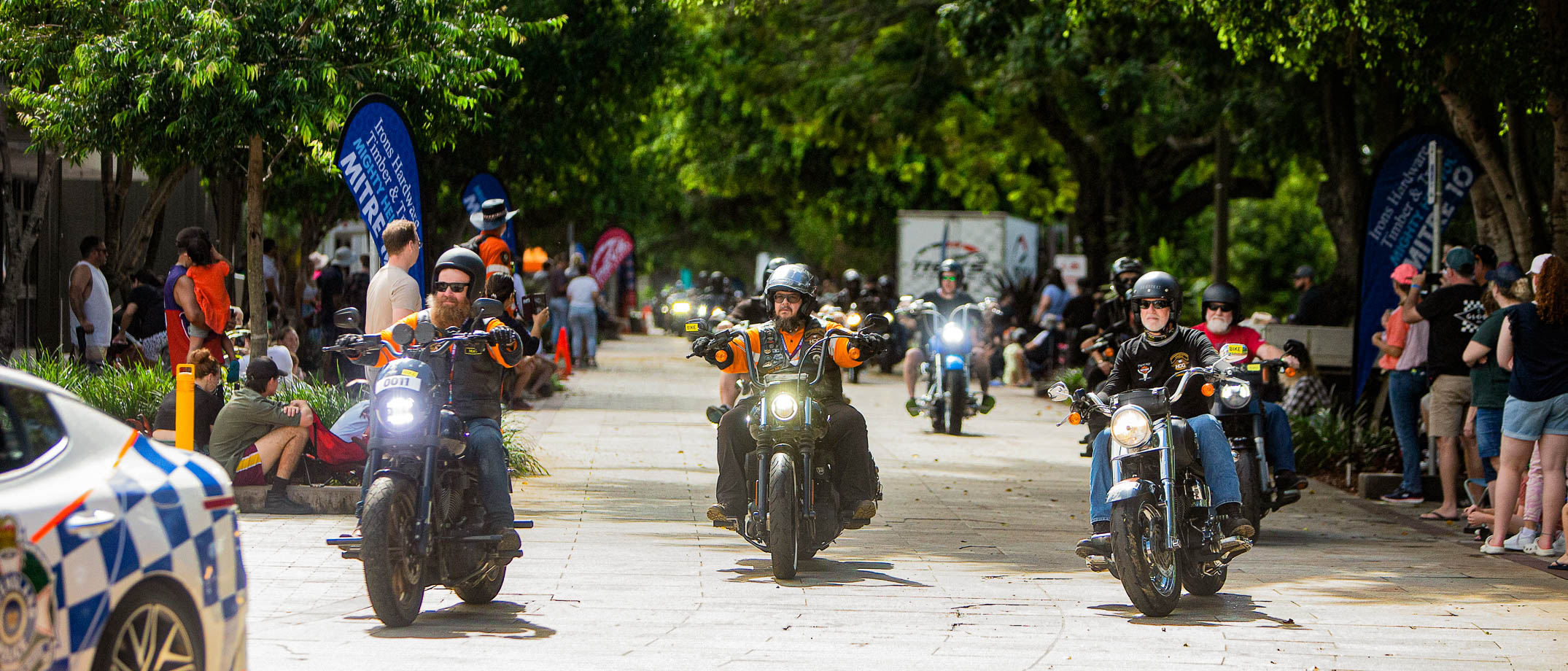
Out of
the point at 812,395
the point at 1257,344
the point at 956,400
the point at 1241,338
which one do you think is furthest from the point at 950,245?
the point at 812,395

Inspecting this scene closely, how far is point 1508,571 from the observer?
9.18 meters

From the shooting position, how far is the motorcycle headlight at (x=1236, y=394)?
26.1ft

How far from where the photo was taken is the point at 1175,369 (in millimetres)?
8219

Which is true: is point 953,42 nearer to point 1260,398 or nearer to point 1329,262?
point 1260,398

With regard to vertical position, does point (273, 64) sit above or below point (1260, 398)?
above

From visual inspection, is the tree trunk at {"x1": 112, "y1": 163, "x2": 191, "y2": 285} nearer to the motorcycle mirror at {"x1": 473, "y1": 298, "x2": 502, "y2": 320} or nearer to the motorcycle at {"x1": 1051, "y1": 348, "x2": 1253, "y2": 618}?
the motorcycle mirror at {"x1": 473, "y1": 298, "x2": 502, "y2": 320}

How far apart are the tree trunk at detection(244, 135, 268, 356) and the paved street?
2044mm

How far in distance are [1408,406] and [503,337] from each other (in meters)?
7.53

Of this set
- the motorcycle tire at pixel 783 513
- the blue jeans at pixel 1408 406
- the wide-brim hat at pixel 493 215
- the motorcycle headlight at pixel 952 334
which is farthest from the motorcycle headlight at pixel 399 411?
the motorcycle headlight at pixel 952 334

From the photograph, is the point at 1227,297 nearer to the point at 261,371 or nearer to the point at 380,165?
the point at 380,165

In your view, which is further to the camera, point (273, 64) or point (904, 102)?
point (904, 102)

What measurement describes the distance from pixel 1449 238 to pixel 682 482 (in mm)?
13602

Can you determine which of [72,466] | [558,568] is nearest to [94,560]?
[72,466]

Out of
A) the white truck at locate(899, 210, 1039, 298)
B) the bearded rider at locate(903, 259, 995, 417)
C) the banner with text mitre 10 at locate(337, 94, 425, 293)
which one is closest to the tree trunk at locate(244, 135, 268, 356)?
the banner with text mitre 10 at locate(337, 94, 425, 293)
